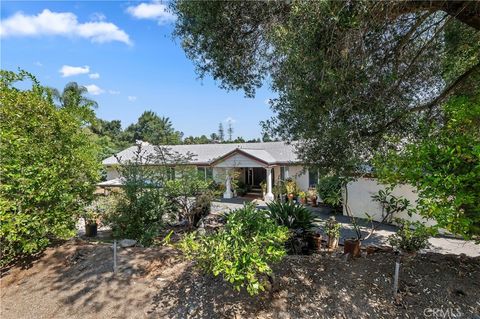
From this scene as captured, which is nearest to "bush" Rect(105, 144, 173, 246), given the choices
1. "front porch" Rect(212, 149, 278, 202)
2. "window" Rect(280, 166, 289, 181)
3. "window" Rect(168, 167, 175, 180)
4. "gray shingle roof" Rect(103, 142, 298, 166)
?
"window" Rect(168, 167, 175, 180)

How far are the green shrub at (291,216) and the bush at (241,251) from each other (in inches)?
122

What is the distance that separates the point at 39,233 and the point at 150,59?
518 cm

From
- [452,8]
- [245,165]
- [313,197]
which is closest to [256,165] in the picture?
[245,165]

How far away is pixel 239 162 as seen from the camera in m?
21.8

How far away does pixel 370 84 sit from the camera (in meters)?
4.85

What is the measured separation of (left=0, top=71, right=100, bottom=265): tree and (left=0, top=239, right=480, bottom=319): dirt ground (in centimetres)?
80

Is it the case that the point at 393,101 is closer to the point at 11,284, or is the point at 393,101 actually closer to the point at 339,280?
the point at 339,280

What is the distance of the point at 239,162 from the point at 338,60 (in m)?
17.7

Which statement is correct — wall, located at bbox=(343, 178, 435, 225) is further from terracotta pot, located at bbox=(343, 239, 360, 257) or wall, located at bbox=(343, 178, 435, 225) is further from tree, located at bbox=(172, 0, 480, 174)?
tree, located at bbox=(172, 0, 480, 174)

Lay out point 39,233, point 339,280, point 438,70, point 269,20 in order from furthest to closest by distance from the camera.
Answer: point 438,70
point 39,233
point 269,20
point 339,280

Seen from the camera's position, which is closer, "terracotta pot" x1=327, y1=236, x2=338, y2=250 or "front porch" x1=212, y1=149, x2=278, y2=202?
"terracotta pot" x1=327, y1=236, x2=338, y2=250

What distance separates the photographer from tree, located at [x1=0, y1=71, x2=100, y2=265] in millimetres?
4879

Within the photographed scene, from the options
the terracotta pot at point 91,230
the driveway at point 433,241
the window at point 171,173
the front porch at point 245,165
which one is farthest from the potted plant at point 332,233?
the front porch at point 245,165

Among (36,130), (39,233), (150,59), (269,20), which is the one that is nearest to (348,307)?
(269,20)
